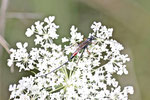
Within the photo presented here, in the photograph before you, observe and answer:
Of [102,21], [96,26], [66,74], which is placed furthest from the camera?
[102,21]

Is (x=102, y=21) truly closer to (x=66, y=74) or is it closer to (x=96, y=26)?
(x=96, y=26)

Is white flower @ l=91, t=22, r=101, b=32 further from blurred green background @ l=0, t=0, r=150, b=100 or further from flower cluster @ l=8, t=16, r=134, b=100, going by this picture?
blurred green background @ l=0, t=0, r=150, b=100

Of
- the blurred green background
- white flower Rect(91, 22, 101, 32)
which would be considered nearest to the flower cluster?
white flower Rect(91, 22, 101, 32)

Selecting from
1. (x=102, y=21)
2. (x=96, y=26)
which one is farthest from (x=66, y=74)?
(x=102, y=21)

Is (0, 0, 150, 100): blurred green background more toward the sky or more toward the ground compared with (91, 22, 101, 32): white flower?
more toward the sky

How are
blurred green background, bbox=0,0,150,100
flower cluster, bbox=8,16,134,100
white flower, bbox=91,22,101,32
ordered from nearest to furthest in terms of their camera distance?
flower cluster, bbox=8,16,134,100, white flower, bbox=91,22,101,32, blurred green background, bbox=0,0,150,100

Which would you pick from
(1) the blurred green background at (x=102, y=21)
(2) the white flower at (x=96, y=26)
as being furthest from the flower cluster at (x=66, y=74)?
(1) the blurred green background at (x=102, y=21)

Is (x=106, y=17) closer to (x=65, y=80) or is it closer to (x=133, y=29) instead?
(x=133, y=29)

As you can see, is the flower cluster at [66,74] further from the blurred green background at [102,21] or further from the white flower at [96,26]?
the blurred green background at [102,21]
